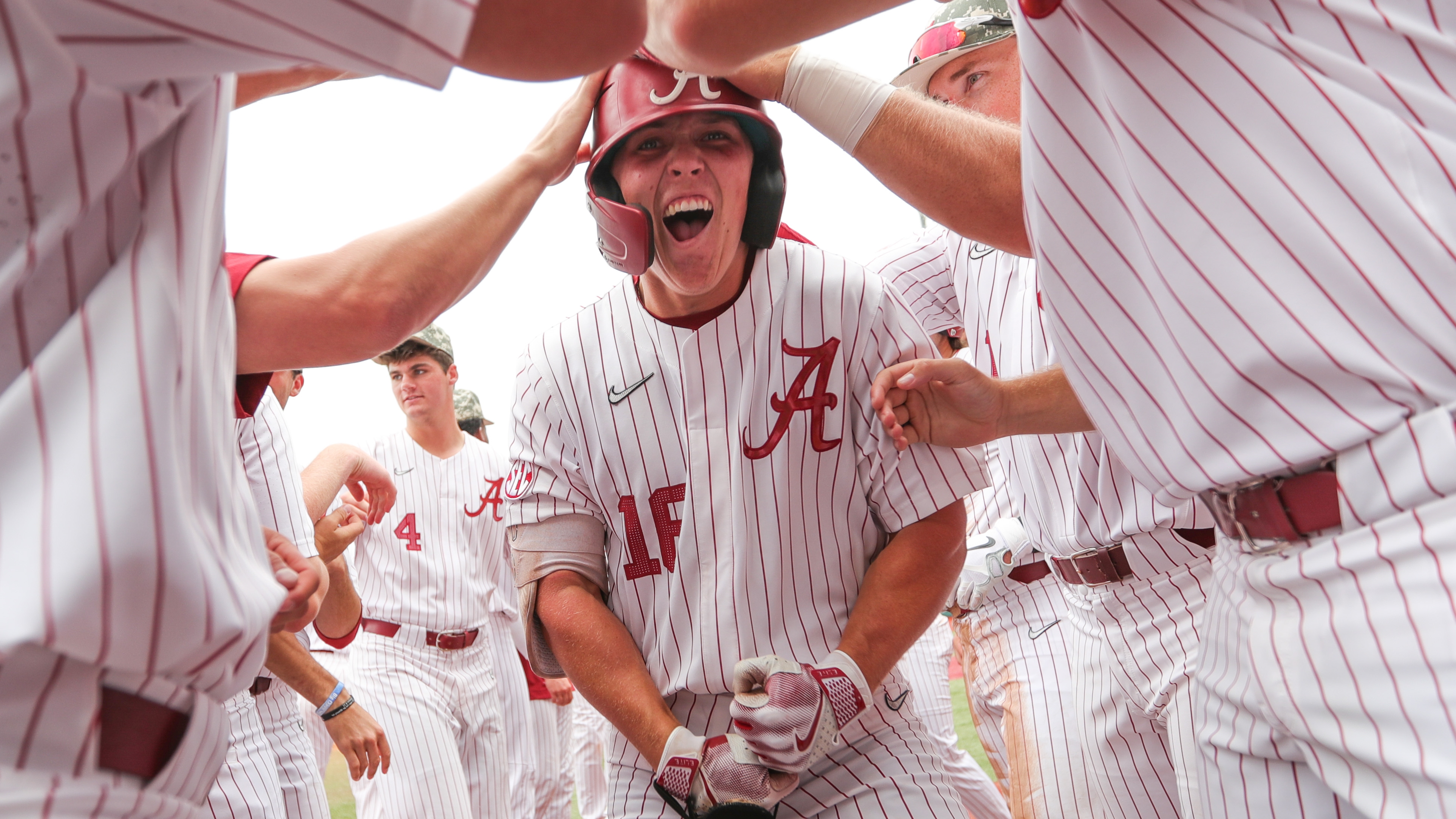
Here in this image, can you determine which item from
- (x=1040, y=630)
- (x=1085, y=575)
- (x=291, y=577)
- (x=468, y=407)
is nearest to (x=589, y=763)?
(x=468, y=407)

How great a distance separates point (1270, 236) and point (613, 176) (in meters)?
1.59

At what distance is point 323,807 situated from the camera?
3.96m

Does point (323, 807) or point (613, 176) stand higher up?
point (613, 176)

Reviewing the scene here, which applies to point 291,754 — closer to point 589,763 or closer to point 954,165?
point 954,165

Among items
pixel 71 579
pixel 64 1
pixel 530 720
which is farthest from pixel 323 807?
pixel 64 1

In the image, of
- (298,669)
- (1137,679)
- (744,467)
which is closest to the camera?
(744,467)

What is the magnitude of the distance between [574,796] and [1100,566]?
309 inches

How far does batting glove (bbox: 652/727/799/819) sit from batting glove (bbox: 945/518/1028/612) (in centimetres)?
185

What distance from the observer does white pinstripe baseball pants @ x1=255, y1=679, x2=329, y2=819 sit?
3.76 m

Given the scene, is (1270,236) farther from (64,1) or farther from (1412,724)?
(64,1)

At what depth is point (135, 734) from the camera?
1.03 meters

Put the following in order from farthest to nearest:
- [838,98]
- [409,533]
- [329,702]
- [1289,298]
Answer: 1. [409,533]
2. [329,702]
3. [838,98]
4. [1289,298]

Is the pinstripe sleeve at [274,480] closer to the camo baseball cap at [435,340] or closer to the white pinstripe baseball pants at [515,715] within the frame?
the camo baseball cap at [435,340]

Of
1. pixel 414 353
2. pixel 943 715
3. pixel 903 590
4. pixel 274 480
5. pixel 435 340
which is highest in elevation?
pixel 435 340
